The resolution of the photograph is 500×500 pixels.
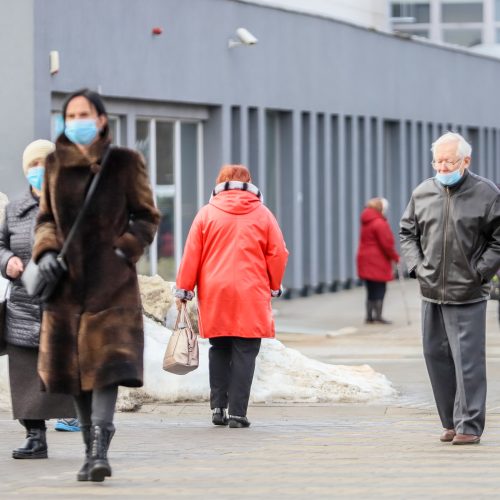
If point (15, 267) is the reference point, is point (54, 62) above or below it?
above

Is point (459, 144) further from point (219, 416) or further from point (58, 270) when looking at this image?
point (58, 270)

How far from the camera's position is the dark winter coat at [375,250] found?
22.4 meters

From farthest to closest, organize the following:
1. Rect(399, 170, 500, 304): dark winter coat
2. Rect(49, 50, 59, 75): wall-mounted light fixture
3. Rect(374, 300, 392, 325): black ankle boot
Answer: Rect(374, 300, 392, 325): black ankle boot < Rect(49, 50, 59, 75): wall-mounted light fixture < Rect(399, 170, 500, 304): dark winter coat

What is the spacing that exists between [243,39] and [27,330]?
15.8 m

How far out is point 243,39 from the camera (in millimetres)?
24828

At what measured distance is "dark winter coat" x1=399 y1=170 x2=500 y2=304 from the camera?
32.5 ft

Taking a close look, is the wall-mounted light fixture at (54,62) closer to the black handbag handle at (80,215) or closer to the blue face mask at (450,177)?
the blue face mask at (450,177)

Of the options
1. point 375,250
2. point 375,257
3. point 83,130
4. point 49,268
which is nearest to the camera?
point 49,268

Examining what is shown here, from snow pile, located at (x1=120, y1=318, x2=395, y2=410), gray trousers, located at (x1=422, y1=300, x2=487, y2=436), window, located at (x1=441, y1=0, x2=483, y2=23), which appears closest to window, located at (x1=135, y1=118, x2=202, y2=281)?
snow pile, located at (x1=120, y1=318, x2=395, y2=410)

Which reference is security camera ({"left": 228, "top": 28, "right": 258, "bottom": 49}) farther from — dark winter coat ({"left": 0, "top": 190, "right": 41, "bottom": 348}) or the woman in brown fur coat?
the woman in brown fur coat

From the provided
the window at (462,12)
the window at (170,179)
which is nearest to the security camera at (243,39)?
the window at (170,179)

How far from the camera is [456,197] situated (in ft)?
32.8

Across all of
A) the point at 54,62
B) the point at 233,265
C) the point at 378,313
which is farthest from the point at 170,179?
the point at 233,265

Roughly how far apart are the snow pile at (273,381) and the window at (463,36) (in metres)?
30.9
